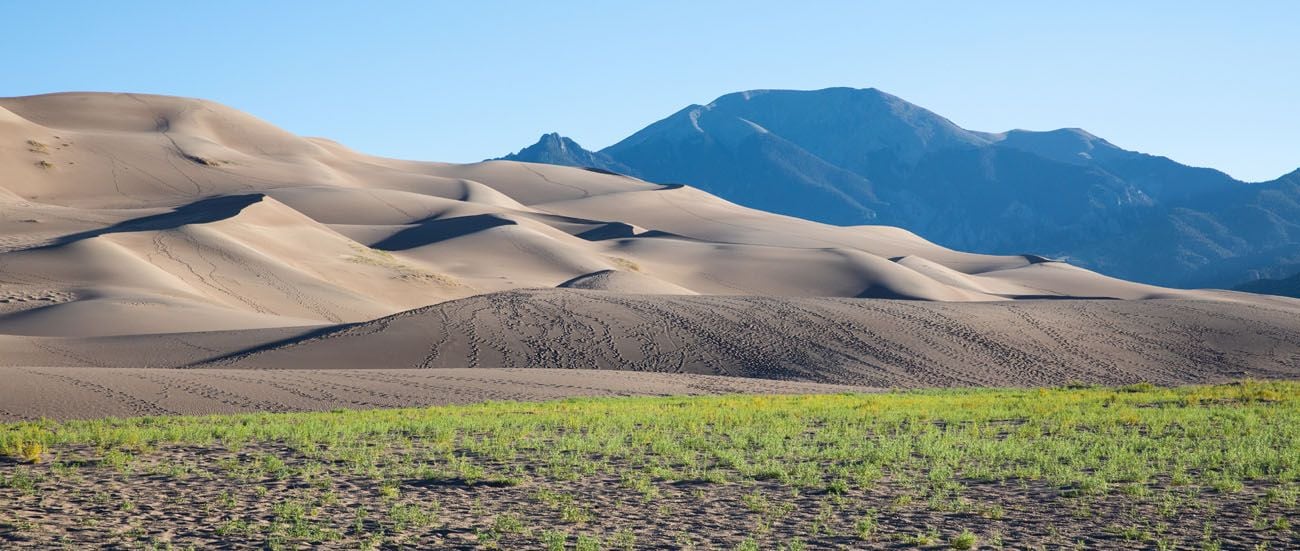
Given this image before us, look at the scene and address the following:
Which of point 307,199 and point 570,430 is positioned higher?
point 307,199

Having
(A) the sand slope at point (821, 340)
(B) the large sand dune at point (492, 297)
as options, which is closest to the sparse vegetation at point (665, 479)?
(B) the large sand dune at point (492, 297)

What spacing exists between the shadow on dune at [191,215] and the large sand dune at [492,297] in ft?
1.18

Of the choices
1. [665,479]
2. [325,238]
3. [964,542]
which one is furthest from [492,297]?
[964,542]

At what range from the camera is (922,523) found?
11820mm

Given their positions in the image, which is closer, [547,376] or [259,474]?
[259,474]

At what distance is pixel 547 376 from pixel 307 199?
7098 centimetres

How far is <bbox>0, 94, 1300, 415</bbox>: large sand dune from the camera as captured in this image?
37.8m

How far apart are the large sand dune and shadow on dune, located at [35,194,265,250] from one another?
36cm

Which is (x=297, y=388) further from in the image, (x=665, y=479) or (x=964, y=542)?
(x=964, y=542)

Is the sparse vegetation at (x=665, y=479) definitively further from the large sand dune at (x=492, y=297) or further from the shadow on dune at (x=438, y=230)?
the shadow on dune at (x=438, y=230)

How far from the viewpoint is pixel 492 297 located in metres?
45.5

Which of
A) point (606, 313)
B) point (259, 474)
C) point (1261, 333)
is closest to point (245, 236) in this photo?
point (606, 313)

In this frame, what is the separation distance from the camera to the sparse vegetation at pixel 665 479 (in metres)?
11.4

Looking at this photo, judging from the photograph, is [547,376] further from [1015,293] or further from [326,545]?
[1015,293]
